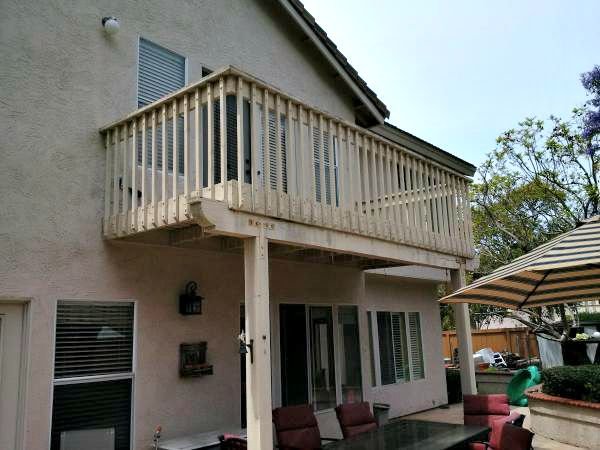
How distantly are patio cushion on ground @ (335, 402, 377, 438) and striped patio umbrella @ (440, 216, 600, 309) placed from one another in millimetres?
2153

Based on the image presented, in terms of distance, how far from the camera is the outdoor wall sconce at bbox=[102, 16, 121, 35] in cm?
671

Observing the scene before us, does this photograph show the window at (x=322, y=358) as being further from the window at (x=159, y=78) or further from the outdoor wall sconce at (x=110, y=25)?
the outdoor wall sconce at (x=110, y=25)

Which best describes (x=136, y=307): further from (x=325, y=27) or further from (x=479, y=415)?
(x=325, y=27)

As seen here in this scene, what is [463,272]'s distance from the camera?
9.30m

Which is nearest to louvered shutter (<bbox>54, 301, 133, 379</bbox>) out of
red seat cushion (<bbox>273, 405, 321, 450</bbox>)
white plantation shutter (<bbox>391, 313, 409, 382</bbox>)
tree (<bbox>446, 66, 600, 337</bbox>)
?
red seat cushion (<bbox>273, 405, 321, 450</bbox>)

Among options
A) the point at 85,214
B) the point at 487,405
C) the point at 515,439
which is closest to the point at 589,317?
the point at 487,405

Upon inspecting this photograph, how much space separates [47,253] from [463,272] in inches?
259

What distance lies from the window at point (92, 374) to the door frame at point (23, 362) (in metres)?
0.30

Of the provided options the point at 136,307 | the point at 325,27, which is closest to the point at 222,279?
the point at 136,307

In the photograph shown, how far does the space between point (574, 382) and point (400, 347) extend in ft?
13.7

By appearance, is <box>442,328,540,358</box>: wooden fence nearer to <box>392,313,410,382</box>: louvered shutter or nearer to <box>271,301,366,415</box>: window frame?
<box>392,313,410,382</box>: louvered shutter

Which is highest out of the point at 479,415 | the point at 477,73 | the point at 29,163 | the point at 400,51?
the point at 477,73

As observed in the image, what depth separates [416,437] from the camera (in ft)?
20.6

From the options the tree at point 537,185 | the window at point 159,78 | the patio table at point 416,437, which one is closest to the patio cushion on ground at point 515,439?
the patio table at point 416,437
